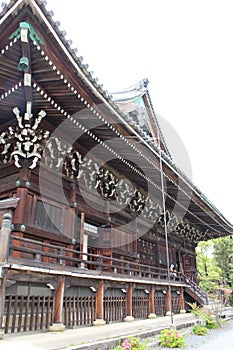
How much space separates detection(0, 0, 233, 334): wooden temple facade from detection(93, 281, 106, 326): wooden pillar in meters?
0.03

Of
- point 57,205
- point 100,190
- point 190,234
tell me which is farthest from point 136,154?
point 190,234

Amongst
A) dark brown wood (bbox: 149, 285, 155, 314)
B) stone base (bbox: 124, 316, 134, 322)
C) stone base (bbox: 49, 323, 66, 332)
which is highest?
dark brown wood (bbox: 149, 285, 155, 314)

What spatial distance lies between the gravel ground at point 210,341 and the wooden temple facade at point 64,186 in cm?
111

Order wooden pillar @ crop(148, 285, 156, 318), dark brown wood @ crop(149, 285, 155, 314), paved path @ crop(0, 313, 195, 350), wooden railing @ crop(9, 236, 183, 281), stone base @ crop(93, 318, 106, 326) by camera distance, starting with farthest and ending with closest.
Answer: dark brown wood @ crop(149, 285, 155, 314) → wooden pillar @ crop(148, 285, 156, 318) → stone base @ crop(93, 318, 106, 326) → wooden railing @ crop(9, 236, 183, 281) → paved path @ crop(0, 313, 195, 350)

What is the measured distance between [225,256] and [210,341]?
948 inches

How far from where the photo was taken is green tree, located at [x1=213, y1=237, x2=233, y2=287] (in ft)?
94.7

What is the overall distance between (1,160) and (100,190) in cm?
372

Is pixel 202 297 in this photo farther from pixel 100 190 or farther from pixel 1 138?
pixel 1 138

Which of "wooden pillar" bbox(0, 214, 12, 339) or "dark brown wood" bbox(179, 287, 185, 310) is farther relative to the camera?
"dark brown wood" bbox(179, 287, 185, 310)

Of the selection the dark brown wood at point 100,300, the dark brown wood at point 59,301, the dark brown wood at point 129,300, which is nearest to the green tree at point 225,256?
the dark brown wood at point 129,300

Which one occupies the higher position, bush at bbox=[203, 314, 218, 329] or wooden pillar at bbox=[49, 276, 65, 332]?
wooden pillar at bbox=[49, 276, 65, 332]

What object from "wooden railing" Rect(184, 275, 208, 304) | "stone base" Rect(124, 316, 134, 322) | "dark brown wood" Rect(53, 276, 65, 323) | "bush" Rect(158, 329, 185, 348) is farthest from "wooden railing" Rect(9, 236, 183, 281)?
"wooden railing" Rect(184, 275, 208, 304)

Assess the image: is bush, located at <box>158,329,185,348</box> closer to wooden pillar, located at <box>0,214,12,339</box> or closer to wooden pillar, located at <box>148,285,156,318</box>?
wooden pillar, located at <box>0,214,12,339</box>

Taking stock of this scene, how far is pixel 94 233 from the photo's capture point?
10.9 meters
